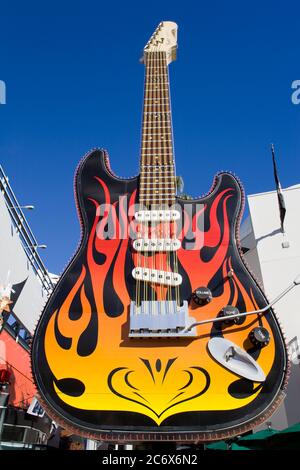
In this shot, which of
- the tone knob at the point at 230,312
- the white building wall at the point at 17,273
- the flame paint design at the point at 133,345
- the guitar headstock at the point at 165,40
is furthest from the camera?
the guitar headstock at the point at 165,40

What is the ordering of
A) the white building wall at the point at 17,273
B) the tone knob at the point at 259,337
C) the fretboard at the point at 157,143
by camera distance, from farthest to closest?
the white building wall at the point at 17,273 → the fretboard at the point at 157,143 → the tone knob at the point at 259,337

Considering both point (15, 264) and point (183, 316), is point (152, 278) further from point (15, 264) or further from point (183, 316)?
point (15, 264)

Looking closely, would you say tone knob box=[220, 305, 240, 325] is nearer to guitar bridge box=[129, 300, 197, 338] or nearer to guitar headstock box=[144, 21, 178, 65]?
guitar bridge box=[129, 300, 197, 338]

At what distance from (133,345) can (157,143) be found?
4499 mm

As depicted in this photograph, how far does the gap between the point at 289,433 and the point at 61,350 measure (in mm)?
3850

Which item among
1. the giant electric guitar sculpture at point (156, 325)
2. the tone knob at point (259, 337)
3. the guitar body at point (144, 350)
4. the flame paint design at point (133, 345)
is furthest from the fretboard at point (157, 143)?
the tone knob at point (259, 337)

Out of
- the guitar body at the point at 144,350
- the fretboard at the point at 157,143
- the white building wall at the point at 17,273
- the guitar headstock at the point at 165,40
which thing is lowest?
the guitar body at the point at 144,350

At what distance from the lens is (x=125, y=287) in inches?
223

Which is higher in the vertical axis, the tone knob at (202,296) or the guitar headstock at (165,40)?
the guitar headstock at (165,40)

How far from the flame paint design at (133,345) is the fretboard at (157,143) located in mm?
1033

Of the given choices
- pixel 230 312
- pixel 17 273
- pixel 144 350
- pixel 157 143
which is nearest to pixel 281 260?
pixel 157 143

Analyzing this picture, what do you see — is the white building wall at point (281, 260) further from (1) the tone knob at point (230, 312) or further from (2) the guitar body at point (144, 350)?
(1) the tone knob at point (230, 312)

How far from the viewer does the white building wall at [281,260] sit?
889 cm

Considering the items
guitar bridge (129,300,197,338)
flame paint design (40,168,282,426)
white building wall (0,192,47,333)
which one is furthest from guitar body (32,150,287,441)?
white building wall (0,192,47,333)
